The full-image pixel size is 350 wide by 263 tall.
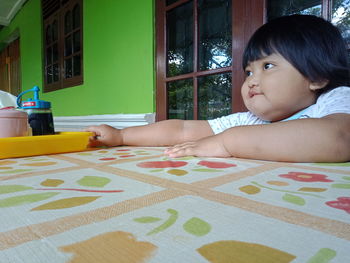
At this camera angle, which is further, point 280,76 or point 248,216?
point 280,76

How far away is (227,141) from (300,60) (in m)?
0.26

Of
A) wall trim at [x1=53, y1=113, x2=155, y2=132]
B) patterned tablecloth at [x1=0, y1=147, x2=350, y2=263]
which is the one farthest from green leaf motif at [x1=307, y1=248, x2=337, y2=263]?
wall trim at [x1=53, y1=113, x2=155, y2=132]

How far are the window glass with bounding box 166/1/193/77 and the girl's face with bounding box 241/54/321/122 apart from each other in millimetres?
583

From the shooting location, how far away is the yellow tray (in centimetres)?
58

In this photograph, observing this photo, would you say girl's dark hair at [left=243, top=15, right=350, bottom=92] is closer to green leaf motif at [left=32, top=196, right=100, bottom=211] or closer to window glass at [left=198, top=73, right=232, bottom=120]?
window glass at [left=198, top=73, right=232, bottom=120]

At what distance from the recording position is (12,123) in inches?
24.7

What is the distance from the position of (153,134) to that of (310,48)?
1.62ft

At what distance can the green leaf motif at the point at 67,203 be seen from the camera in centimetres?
24

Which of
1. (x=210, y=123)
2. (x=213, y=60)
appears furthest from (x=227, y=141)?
(x=213, y=60)

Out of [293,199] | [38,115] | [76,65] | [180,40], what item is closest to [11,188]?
[293,199]

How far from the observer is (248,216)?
0.21 meters

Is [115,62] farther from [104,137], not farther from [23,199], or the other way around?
[23,199]

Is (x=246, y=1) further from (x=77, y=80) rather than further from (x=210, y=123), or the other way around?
(x=77, y=80)

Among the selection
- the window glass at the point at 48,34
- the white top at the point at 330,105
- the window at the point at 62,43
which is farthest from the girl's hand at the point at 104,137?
the window glass at the point at 48,34
